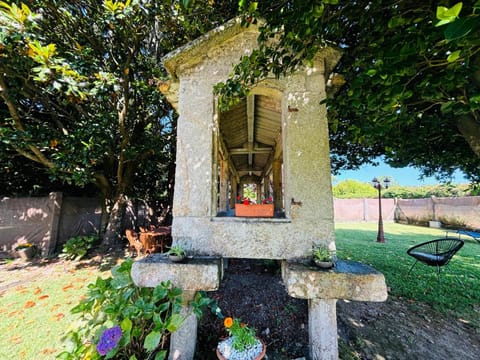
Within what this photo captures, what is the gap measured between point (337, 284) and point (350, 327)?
1.59 meters

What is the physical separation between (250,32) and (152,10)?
3093mm

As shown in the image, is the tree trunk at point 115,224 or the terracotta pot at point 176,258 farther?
the tree trunk at point 115,224

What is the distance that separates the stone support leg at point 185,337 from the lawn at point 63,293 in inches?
62.7

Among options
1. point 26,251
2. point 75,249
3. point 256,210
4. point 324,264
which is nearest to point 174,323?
point 256,210

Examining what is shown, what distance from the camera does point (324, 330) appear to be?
1.99 metres

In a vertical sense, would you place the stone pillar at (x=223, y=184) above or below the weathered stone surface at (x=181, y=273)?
above

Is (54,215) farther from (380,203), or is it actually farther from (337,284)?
(380,203)

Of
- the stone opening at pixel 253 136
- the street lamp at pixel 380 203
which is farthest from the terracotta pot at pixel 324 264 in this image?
the street lamp at pixel 380 203

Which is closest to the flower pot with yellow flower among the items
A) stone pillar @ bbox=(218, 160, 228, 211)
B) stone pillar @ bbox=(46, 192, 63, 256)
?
stone pillar @ bbox=(218, 160, 228, 211)

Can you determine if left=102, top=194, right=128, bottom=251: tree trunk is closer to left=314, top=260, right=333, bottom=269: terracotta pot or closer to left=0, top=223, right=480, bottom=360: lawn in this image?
left=0, top=223, right=480, bottom=360: lawn

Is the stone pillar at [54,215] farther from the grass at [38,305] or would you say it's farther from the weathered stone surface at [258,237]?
the weathered stone surface at [258,237]

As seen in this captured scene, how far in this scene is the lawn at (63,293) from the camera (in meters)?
2.49

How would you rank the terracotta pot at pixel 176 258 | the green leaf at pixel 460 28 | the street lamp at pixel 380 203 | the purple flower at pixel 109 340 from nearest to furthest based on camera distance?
the green leaf at pixel 460 28 → the purple flower at pixel 109 340 → the terracotta pot at pixel 176 258 → the street lamp at pixel 380 203

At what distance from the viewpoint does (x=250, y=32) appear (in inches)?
98.3
